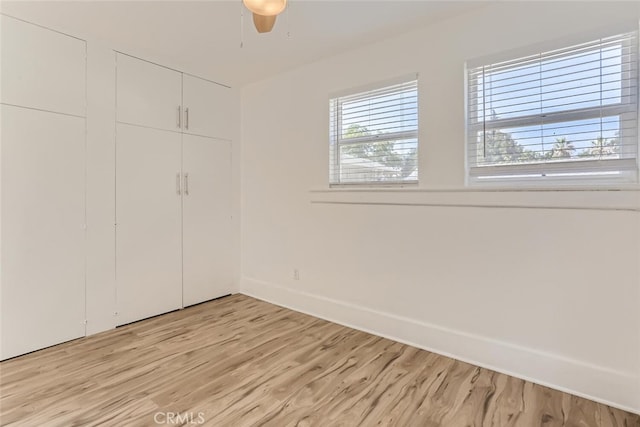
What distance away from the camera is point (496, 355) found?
→ 218 centimetres

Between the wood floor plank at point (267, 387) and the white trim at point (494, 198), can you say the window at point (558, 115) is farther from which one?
the wood floor plank at point (267, 387)

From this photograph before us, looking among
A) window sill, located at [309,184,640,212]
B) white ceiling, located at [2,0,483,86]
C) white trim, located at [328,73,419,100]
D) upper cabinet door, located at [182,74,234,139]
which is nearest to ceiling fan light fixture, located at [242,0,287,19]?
white ceiling, located at [2,0,483,86]

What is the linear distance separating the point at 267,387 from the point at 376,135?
6.90ft

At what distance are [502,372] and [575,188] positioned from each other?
1.25m

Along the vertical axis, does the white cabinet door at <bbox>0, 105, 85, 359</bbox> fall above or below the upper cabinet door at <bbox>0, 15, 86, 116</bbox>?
below

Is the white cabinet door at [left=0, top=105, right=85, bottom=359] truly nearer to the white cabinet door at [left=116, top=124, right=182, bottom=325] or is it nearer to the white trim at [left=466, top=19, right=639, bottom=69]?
the white cabinet door at [left=116, top=124, right=182, bottom=325]

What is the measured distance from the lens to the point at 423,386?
2.00 m

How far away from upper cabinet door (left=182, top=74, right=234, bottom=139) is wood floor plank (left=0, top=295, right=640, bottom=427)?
2099 millimetres

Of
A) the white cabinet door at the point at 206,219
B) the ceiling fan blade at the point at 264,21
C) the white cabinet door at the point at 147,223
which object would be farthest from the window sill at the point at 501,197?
the white cabinet door at the point at 147,223

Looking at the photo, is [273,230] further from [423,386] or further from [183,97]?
[423,386]

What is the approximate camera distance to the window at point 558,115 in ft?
6.00
